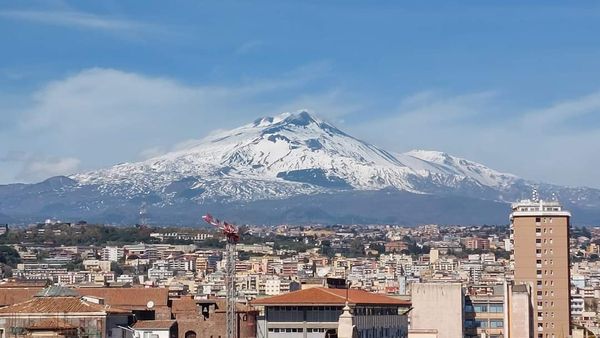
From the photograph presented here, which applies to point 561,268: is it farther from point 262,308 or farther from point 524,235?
point 262,308

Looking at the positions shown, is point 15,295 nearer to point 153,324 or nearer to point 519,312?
point 153,324

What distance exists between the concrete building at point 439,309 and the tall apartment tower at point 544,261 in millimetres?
13438

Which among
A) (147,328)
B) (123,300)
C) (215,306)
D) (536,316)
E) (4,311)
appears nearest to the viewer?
(4,311)

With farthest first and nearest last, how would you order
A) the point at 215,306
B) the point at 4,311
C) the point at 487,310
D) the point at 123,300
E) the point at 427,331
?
1. the point at 487,310
2. the point at 427,331
3. the point at 215,306
4. the point at 123,300
5. the point at 4,311

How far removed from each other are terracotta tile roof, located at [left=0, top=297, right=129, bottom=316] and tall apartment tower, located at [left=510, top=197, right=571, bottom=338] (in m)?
51.7

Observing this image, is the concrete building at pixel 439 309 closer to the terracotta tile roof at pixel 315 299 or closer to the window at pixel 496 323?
the window at pixel 496 323

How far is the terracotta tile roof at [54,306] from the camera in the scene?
7188 centimetres

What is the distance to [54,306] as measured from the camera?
72312 mm

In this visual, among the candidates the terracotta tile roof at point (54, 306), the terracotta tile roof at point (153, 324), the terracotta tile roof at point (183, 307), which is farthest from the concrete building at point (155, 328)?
the terracotta tile roof at point (183, 307)

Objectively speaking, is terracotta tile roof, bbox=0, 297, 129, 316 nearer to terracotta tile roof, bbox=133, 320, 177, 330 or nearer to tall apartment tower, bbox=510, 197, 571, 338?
terracotta tile roof, bbox=133, 320, 177, 330

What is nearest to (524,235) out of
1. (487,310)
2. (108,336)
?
(487,310)

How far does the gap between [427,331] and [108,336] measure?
32632 millimetres

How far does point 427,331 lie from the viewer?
10269 cm

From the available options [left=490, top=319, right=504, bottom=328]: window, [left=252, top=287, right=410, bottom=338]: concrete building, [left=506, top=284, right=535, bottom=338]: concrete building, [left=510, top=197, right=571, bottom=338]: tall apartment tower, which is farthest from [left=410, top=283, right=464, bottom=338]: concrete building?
[left=252, top=287, right=410, bottom=338]: concrete building
